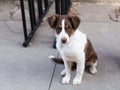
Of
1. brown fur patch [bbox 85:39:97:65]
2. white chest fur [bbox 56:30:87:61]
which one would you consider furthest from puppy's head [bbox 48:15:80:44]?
brown fur patch [bbox 85:39:97:65]

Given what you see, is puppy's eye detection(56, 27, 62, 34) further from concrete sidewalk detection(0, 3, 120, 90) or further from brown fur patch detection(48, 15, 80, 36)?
concrete sidewalk detection(0, 3, 120, 90)

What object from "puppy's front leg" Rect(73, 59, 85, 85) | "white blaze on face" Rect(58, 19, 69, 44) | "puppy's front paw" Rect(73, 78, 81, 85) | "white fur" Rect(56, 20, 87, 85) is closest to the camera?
"white blaze on face" Rect(58, 19, 69, 44)

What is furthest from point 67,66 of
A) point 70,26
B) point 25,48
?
point 25,48

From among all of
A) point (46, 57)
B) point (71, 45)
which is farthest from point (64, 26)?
point (46, 57)

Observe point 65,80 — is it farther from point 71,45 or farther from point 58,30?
point 58,30

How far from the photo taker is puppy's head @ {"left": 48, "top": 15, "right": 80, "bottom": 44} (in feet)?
8.44

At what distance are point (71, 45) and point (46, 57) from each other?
0.84 meters

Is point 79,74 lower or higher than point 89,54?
lower

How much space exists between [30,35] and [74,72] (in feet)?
3.55

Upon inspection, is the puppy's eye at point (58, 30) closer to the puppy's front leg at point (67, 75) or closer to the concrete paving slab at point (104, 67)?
the puppy's front leg at point (67, 75)

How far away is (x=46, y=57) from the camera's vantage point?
11.6 ft

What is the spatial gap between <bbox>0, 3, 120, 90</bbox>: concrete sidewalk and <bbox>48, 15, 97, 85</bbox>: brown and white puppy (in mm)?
135

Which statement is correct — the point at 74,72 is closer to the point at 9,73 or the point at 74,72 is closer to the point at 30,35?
the point at 9,73

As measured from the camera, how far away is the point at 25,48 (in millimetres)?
3799
